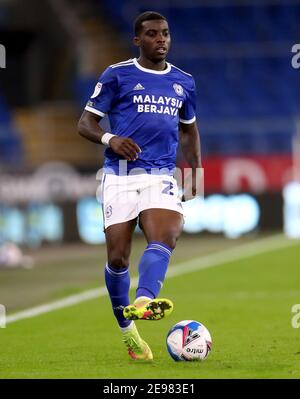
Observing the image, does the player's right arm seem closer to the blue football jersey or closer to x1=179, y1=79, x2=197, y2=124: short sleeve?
the blue football jersey

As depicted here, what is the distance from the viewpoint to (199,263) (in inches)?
709

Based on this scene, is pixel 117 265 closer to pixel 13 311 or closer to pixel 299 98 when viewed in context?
pixel 13 311

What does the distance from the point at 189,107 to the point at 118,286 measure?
1.33 meters

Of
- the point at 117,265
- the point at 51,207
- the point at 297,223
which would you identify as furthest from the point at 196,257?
the point at 117,265

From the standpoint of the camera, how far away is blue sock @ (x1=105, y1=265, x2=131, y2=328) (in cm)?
764

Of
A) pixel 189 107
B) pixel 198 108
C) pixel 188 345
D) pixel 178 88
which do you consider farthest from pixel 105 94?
pixel 198 108

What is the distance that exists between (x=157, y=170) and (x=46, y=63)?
81.0 feet

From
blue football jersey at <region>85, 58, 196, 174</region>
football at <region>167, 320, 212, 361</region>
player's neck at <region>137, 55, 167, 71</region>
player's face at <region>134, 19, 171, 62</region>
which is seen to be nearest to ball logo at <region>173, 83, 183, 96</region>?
blue football jersey at <region>85, 58, 196, 174</region>

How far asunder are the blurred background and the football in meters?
14.9

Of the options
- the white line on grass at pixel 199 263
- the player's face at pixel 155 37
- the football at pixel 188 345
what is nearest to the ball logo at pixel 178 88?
the player's face at pixel 155 37

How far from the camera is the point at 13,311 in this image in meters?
11.6

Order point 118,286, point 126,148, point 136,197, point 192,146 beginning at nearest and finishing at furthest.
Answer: point 126,148 < point 136,197 < point 118,286 < point 192,146

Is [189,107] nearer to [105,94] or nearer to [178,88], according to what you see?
[178,88]

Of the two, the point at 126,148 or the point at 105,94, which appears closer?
the point at 126,148
